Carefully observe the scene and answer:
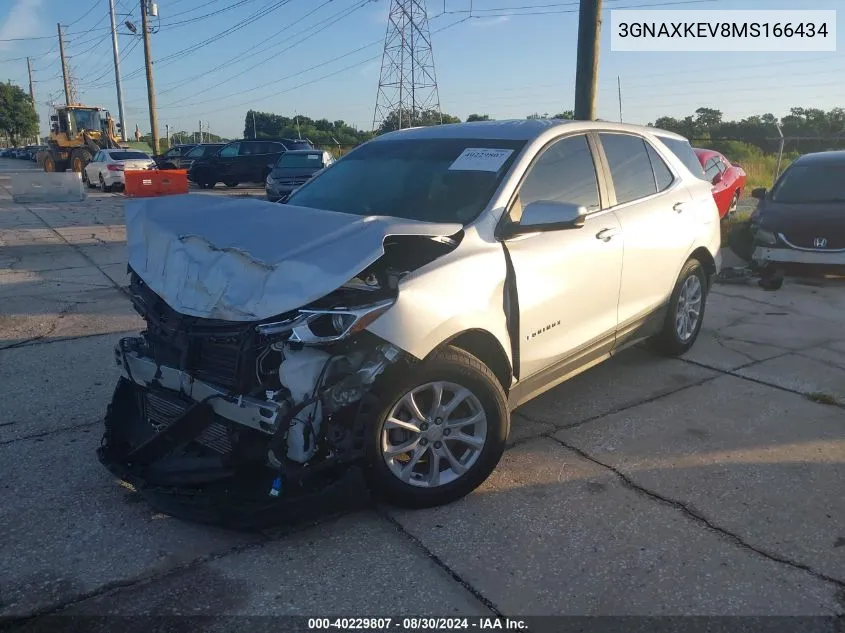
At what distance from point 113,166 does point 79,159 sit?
35.6 ft

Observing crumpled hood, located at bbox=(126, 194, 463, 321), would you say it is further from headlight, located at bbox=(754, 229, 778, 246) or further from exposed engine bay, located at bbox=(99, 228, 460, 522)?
headlight, located at bbox=(754, 229, 778, 246)

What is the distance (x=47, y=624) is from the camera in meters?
2.57

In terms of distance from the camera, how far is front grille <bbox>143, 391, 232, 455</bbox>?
10.2ft

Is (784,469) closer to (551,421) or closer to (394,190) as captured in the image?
(551,421)

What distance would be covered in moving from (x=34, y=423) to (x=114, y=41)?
1831 inches

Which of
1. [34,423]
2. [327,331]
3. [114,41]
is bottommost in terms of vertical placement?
[34,423]

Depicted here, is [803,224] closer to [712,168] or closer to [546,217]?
[712,168]

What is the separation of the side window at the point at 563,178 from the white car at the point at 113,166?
2185cm

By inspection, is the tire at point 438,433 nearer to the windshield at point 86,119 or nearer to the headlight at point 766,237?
the headlight at point 766,237

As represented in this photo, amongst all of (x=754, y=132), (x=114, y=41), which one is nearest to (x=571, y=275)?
(x=754, y=132)

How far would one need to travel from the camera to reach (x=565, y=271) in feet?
12.9

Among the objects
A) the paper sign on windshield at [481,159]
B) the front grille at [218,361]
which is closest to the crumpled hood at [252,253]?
the front grille at [218,361]

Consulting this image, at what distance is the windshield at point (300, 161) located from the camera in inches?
739

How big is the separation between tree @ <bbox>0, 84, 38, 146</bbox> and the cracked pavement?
329 ft
